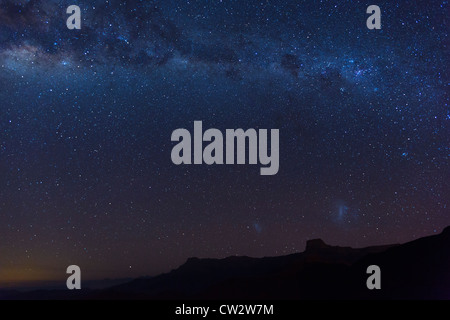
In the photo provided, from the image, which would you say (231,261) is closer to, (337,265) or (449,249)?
(337,265)

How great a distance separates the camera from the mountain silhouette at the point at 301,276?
761cm

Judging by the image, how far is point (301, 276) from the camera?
9.54 meters

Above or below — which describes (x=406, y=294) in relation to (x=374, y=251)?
below

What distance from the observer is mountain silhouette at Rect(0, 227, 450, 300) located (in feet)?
25.0

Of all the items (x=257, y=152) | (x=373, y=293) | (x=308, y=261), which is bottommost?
(x=373, y=293)

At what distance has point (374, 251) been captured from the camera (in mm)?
7781

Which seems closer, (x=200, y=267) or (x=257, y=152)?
(x=257, y=152)

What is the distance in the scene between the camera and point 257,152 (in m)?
5.82
